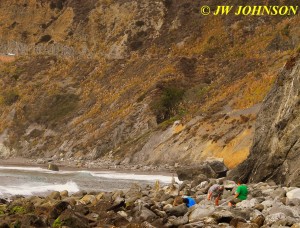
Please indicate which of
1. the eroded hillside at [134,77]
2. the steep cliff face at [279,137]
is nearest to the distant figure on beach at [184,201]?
the steep cliff face at [279,137]

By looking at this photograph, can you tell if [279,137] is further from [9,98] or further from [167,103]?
[9,98]

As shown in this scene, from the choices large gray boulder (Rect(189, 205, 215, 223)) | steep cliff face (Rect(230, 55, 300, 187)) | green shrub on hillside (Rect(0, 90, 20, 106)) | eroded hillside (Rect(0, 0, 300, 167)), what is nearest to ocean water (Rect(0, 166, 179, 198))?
eroded hillside (Rect(0, 0, 300, 167))

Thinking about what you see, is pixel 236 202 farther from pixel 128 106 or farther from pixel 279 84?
pixel 128 106

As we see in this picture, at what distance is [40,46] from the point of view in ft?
378

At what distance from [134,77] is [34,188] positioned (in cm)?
5475

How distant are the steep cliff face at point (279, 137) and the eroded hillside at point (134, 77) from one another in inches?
606

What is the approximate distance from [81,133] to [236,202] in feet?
197

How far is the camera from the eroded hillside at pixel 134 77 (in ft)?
206

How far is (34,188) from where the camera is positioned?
121 feet

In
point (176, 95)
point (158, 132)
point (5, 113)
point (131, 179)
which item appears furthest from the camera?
point (5, 113)

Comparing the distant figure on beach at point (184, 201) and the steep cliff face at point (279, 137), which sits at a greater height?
the steep cliff face at point (279, 137)

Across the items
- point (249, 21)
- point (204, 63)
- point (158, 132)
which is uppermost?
point (249, 21)

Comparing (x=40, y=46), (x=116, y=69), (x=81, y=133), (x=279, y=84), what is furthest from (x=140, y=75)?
(x=279, y=84)

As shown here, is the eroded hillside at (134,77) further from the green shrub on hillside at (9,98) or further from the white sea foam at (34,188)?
the white sea foam at (34,188)
